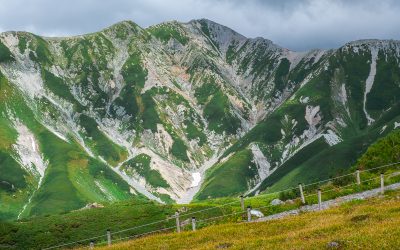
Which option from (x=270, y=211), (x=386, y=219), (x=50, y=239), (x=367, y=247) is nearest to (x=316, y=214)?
(x=386, y=219)

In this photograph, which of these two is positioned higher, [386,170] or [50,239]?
[386,170]

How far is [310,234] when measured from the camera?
98.2 ft

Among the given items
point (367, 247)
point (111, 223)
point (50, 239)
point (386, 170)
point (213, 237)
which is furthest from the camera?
point (111, 223)

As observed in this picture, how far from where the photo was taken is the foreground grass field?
84.6 ft

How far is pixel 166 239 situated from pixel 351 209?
1432 centimetres

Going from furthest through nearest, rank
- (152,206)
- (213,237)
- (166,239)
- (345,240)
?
(152,206) → (166,239) → (213,237) → (345,240)

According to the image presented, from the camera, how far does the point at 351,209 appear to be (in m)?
38.9

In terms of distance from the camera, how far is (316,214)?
129ft

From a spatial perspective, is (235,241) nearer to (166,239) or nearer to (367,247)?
(166,239)

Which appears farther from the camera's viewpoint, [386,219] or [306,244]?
[386,219]

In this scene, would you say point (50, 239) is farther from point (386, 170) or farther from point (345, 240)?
point (345, 240)

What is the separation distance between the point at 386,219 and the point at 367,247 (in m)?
8.23

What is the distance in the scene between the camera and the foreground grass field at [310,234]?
84.6 ft

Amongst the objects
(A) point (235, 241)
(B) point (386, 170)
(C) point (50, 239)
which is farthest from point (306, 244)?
(C) point (50, 239)
